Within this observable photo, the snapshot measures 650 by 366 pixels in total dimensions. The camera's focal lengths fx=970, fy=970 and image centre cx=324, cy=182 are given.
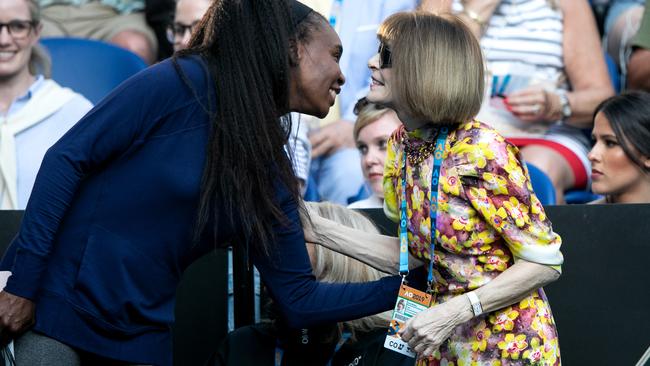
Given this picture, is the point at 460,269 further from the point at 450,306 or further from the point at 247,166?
the point at 247,166

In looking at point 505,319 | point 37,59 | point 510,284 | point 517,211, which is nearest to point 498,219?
point 517,211

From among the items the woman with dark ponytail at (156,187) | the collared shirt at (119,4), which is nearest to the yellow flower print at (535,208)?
the woman with dark ponytail at (156,187)

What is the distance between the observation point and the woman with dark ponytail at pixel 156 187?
215 centimetres

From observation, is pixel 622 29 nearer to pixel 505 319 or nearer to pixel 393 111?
pixel 393 111

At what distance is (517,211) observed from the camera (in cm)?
224

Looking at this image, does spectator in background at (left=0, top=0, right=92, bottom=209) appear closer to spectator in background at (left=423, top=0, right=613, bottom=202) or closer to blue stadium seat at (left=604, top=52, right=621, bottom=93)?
spectator in background at (left=423, top=0, right=613, bottom=202)

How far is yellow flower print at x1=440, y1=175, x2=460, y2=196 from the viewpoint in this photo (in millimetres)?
2264

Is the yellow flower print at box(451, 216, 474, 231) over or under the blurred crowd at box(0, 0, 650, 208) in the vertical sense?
over

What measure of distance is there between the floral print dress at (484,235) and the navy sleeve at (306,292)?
158 mm

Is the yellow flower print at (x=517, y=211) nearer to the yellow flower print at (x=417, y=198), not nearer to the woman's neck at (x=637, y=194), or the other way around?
the yellow flower print at (x=417, y=198)

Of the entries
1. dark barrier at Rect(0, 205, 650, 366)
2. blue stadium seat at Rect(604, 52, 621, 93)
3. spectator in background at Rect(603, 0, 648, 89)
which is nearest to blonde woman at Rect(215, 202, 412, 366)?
dark barrier at Rect(0, 205, 650, 366)

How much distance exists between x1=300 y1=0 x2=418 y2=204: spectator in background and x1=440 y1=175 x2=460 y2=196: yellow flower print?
208 centimetres

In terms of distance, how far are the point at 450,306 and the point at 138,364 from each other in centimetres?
74

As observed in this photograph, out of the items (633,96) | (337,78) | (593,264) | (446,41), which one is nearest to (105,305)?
(337,78)
